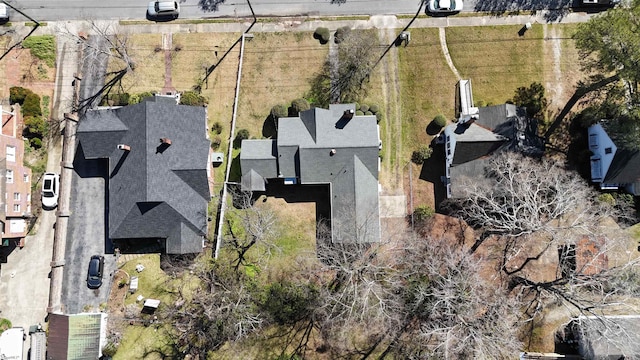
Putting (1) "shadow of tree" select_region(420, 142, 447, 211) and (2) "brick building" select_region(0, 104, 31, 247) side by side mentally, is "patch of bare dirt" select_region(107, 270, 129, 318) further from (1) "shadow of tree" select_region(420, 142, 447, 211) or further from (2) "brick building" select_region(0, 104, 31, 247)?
(1) "shadow of tree" select_region(420, 142, 447, 211)

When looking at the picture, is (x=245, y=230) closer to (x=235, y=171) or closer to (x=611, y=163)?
(x=235, y=171)

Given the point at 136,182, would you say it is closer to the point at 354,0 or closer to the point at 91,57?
the point at 91,57

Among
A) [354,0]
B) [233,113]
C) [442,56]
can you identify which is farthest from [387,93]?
[233,113]

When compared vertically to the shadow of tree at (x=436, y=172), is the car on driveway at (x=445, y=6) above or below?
above

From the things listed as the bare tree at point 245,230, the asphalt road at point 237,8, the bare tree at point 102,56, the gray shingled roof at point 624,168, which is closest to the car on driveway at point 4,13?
the asphalt road at point 237,8

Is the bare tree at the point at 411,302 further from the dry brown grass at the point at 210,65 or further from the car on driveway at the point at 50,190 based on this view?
the car on driveway at the point at 50,190
